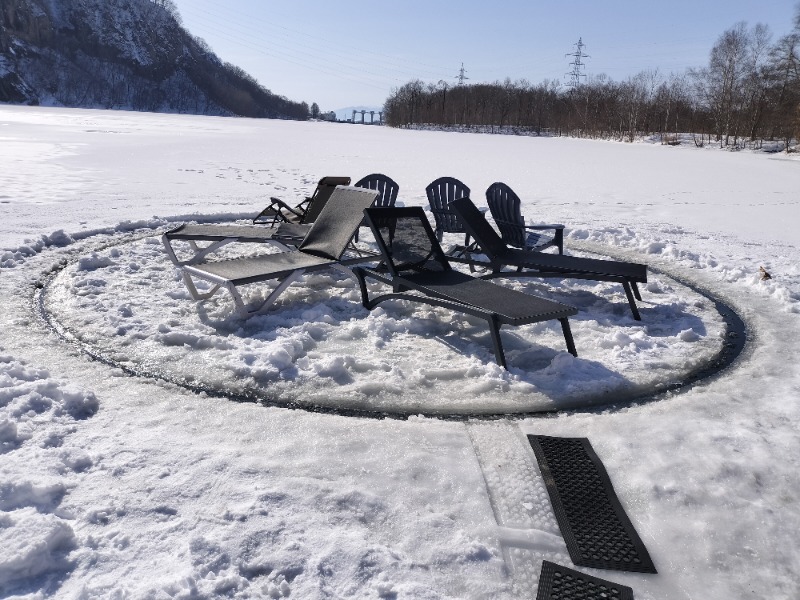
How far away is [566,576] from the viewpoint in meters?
2.23

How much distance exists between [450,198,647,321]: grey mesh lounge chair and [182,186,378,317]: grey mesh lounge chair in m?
0.97

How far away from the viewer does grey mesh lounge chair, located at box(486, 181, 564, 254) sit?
6.49m

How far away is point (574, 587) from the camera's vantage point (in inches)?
86.2

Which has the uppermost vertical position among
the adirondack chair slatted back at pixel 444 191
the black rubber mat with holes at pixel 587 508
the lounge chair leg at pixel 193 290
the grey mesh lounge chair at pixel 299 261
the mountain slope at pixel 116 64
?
the mountain slope at pixel 116 64

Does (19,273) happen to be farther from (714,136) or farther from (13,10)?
(13,10)

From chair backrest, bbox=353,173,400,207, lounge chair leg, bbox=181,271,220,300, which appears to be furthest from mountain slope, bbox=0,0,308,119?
lounge chair leg, bbox=181,271,220,300

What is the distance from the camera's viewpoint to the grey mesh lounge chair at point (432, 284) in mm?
4016

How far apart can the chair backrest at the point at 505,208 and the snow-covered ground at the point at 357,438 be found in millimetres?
807

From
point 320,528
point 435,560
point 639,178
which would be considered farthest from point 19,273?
point 639,178

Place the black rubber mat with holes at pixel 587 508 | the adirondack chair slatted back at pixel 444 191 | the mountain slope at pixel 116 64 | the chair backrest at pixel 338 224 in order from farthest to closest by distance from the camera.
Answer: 1. the mountain slope at pixel 116 64
2. the adirondack chair slatted back at pixel 444 191
3. the chair backrest at pixel 338 224
4. the black rubber mat with holes at pixel 587 508

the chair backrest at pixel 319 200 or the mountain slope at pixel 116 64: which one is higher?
the mountain slope at pixel 116 64

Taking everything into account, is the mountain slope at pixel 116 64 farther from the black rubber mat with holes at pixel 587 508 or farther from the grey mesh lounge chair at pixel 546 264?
the black rubber mat with holes at pixel 587 508

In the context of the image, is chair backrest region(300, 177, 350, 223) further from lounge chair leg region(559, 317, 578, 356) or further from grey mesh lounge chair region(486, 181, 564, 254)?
lounge chair leg region(559, 317, 578, 356)

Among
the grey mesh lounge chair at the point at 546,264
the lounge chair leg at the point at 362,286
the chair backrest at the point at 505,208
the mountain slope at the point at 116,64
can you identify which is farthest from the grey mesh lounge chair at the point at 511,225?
the mountain slope at the point at 116,64
